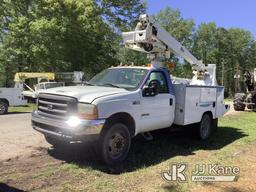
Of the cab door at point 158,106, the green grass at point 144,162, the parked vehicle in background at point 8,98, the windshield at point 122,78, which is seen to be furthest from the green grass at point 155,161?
the parked vehicle in background at point 8,98

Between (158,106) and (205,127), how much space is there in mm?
2826

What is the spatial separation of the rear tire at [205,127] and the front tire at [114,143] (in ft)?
11.2

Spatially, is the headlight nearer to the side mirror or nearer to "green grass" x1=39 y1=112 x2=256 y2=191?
"green grass" x1=39 y1=112 x2=256 y2=191

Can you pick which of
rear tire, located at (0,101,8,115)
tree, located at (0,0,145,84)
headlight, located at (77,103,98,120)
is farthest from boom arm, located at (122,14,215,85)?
tree, located at (0,0,145,84)

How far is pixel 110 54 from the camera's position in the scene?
1528 inches

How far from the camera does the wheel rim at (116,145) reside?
691 cm

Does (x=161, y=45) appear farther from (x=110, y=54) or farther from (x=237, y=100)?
(x=110, y=54)

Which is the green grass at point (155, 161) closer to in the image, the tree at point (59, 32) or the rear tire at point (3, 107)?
the rear tire at point (3, 107)

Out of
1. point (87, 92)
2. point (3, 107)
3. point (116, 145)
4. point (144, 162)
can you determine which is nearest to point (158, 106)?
point (144, 162)

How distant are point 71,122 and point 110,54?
32683 millimetres

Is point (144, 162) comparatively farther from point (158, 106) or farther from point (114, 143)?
point (158, 106)

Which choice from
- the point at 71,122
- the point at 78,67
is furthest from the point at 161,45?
the point at 78,67

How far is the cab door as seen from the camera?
771cm

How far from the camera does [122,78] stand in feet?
26.8
